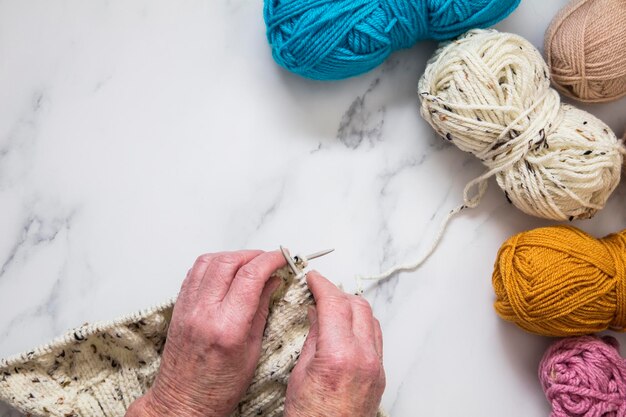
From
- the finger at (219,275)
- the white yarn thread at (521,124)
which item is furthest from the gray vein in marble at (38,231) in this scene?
the white yarn thread at (521,124)

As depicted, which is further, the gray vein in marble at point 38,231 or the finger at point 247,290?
the gray vein in marble at point 38,231

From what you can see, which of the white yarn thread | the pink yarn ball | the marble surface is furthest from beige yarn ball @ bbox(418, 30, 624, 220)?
the pink yarn ball

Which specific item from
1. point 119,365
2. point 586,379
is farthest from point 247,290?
point 586,379

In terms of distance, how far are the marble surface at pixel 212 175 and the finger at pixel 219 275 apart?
0.58ft

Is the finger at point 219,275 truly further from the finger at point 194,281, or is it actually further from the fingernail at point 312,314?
the fingernail at point 312,314

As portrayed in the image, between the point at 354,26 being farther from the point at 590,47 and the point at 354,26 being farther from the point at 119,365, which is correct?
the point at 119,365

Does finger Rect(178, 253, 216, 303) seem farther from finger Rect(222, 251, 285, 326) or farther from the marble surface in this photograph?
the marble surface

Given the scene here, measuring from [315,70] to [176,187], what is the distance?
0.94ft

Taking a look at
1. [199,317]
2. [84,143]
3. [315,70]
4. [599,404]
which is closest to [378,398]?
[199,317]

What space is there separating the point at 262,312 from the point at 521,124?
0.46 m

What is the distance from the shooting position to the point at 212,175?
1085mm

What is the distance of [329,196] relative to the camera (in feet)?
3.61

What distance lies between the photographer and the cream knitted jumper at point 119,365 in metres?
0.94

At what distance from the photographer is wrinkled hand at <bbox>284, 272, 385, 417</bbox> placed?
833mm
